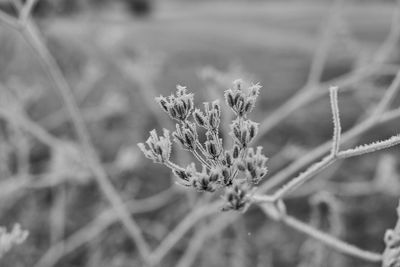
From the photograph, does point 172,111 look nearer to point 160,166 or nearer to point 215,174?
point 215,174

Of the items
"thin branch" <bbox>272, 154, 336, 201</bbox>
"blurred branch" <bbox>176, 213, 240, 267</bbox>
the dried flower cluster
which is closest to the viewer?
the dried flower cluster

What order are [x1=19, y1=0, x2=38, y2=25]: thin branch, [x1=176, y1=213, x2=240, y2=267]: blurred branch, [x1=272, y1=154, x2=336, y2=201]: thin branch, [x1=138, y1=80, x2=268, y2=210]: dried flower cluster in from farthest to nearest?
[x1=176, y1=213, x2=240, y2=267]: blurred branch → [x1=19, y1=0, x2=38, y2=25]: thin branch → [x1=272, y1=154, x2=336, y2=201]: thin branch → [x1=138, y1=80, x2=268, y2=210]: dried flower cluster

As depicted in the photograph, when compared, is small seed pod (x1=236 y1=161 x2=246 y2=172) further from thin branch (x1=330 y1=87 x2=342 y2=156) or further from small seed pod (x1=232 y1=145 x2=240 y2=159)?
thin branch (x1=330 y1=87 x2=342 y2=156)

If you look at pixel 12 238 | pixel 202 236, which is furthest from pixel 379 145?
pixel 202 236

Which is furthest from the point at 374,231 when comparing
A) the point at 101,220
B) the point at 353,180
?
the point at 101,220

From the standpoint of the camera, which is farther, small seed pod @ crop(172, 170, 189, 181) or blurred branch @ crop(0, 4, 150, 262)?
blurred branch @ crop(0, 4, 150, 262)

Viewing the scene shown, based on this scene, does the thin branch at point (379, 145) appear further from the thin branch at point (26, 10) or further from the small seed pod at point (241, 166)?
the thin branch at point (26, 10)

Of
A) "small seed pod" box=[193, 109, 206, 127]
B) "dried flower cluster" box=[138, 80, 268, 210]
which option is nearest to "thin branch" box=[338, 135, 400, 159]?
"dried flower cluster" box=[138, 80, 268, 210]
